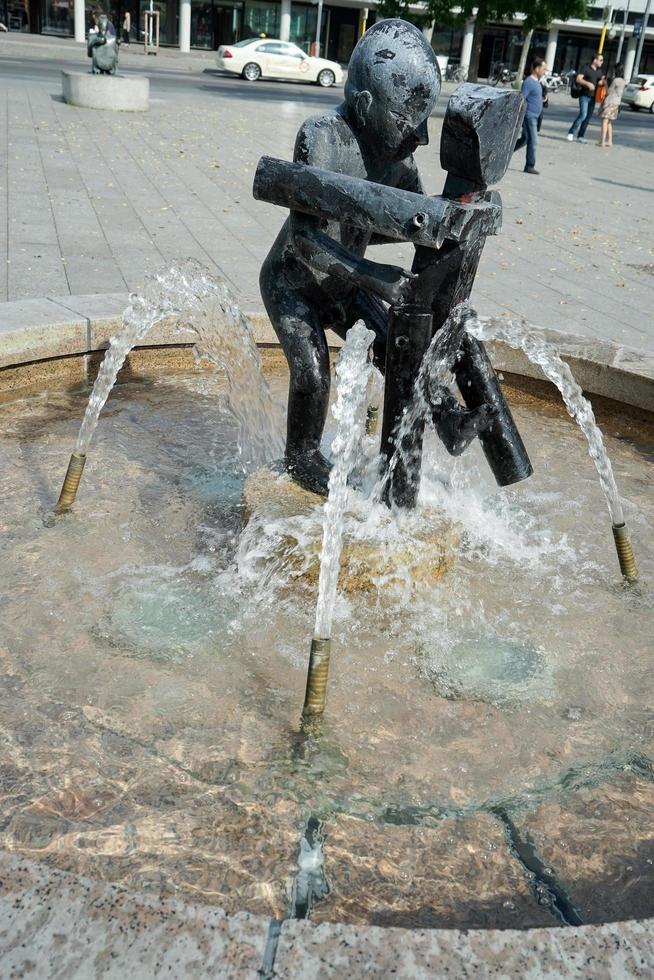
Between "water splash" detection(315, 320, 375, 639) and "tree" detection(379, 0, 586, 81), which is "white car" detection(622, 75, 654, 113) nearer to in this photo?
"tree" detection(379, 0, 586, 81)

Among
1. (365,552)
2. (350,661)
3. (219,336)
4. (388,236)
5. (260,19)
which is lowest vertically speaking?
(350,661)

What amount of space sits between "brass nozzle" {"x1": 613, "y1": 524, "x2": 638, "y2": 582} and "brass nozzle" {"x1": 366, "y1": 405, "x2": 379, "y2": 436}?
146cm

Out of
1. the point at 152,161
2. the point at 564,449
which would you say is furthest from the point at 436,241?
the point at 152,161

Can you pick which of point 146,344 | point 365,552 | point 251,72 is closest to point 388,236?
point 365,552

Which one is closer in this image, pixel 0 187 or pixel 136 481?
pixel 136 481

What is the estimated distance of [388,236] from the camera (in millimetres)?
2740

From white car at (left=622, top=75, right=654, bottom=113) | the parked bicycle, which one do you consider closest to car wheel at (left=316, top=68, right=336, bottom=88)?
the parked bicycle

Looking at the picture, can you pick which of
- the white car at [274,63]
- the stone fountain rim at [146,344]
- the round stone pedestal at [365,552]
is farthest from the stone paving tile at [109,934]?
the white car at [274,63]

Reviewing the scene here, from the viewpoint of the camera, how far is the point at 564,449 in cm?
459

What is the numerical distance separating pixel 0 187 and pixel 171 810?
853 cm

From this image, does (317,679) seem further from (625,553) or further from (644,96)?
(644,96)

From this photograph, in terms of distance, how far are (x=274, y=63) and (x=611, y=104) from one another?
15024mm

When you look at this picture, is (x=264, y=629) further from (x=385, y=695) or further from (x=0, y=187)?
(x=0, y=187)

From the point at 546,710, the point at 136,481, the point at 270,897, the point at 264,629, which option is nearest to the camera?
the point at 270,897
